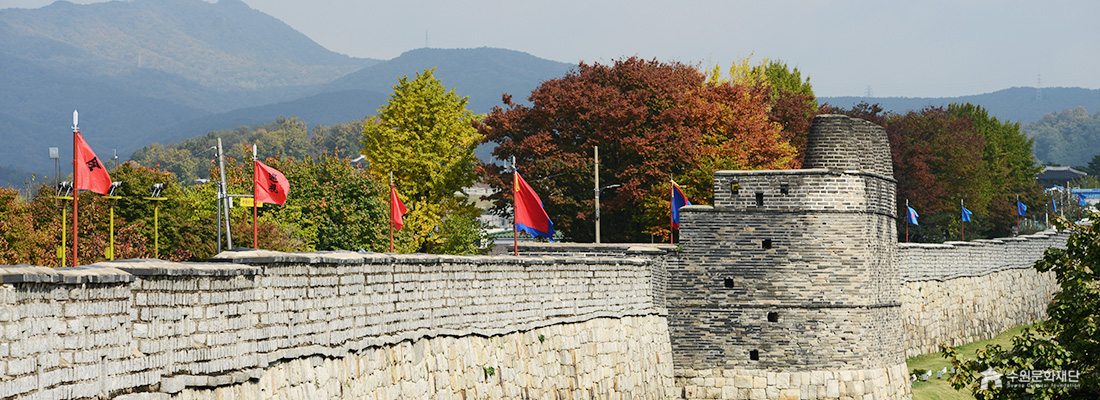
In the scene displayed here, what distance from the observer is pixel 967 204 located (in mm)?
83812

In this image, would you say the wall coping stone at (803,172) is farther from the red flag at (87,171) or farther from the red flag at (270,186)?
the red flag at (87,171)

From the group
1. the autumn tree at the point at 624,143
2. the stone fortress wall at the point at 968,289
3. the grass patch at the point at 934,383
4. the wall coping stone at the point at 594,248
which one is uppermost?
the autumn tree at the point at 624,143

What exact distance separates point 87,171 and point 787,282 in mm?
17376

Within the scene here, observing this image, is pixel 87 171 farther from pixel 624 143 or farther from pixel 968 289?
pixel 968 289

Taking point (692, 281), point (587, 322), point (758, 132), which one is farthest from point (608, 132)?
point (587, 322)

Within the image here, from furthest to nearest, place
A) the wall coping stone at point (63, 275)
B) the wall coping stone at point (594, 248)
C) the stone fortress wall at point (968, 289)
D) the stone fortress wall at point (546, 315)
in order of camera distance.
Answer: the stone fortress wall at point (968, 289), the wall coping stone at point (594, 248), the stone fortress wall at point (546, 315), the wall coping stone at point (63, 275)

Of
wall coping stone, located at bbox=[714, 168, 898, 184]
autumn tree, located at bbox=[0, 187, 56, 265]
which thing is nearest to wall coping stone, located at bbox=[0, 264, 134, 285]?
wall coping stone, located at bbox=[714, 168, 898, 184]

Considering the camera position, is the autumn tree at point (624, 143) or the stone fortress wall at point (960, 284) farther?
the autumn tree at point (624, 143)

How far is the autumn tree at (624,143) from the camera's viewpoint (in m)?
45.8

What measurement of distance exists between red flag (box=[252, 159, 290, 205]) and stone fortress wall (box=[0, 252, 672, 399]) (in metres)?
7.22

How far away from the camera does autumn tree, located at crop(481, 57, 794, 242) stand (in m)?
45.8

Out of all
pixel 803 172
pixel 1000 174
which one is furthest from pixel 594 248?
pixel 1000 174

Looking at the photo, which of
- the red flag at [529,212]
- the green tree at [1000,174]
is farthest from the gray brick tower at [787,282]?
the green tree at [1000,174]

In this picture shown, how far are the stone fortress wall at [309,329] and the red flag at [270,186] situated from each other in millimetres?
7219
